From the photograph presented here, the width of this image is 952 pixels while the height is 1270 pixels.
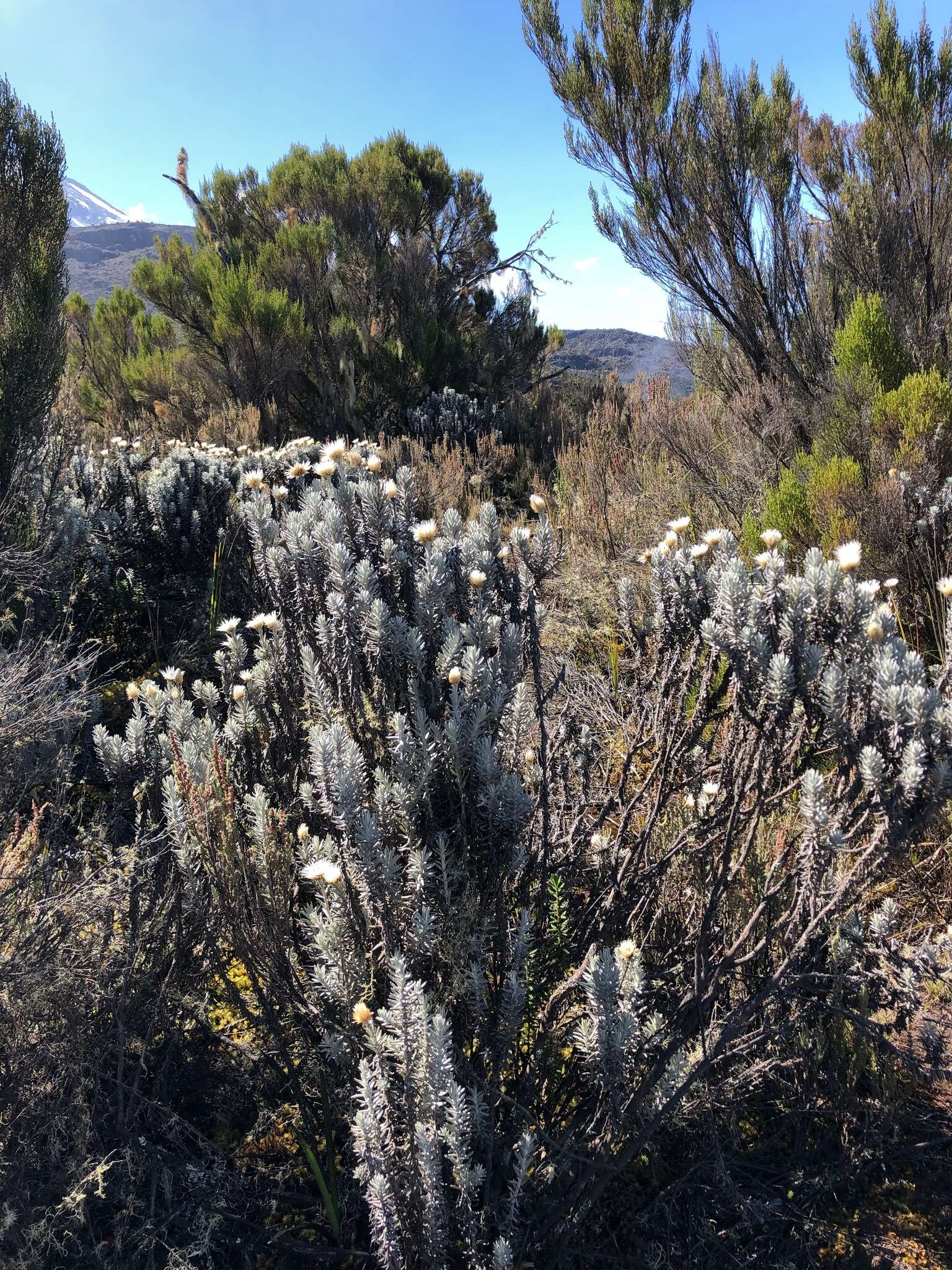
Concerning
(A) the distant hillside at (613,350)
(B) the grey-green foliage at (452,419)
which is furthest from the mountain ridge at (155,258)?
(B) the grey-green foliage at (452,419)

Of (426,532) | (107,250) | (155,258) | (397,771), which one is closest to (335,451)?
(426,532)

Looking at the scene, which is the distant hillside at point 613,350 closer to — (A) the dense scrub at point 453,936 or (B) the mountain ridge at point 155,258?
(B) the mountain ridge at point 155,258

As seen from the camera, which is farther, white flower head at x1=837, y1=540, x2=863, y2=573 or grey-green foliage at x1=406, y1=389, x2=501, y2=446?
grey-green foliage at x1=406, y1=389, x2=501, y2=446

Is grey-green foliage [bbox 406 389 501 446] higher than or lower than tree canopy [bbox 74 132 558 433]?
lower

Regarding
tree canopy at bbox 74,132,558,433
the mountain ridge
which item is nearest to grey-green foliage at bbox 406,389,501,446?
tree canopy at bbox 74,132,558,433

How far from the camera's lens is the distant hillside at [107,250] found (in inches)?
2640

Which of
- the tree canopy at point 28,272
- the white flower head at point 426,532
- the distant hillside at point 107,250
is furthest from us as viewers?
the distant hillside at point 107,250

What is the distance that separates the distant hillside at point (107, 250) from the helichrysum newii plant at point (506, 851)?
6873 cm

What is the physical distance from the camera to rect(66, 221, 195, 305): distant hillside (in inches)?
2640

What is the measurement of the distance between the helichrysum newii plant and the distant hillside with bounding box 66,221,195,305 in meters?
68.7

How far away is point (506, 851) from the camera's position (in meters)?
1.54

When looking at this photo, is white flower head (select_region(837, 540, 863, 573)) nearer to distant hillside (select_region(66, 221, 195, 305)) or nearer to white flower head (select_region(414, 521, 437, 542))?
white flower head (select_region(414, 521, 437, 542))

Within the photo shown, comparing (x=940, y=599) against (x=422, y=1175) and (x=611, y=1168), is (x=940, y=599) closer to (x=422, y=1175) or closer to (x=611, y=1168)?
(x=611, y=1168)

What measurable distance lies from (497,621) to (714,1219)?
49.5 inches
